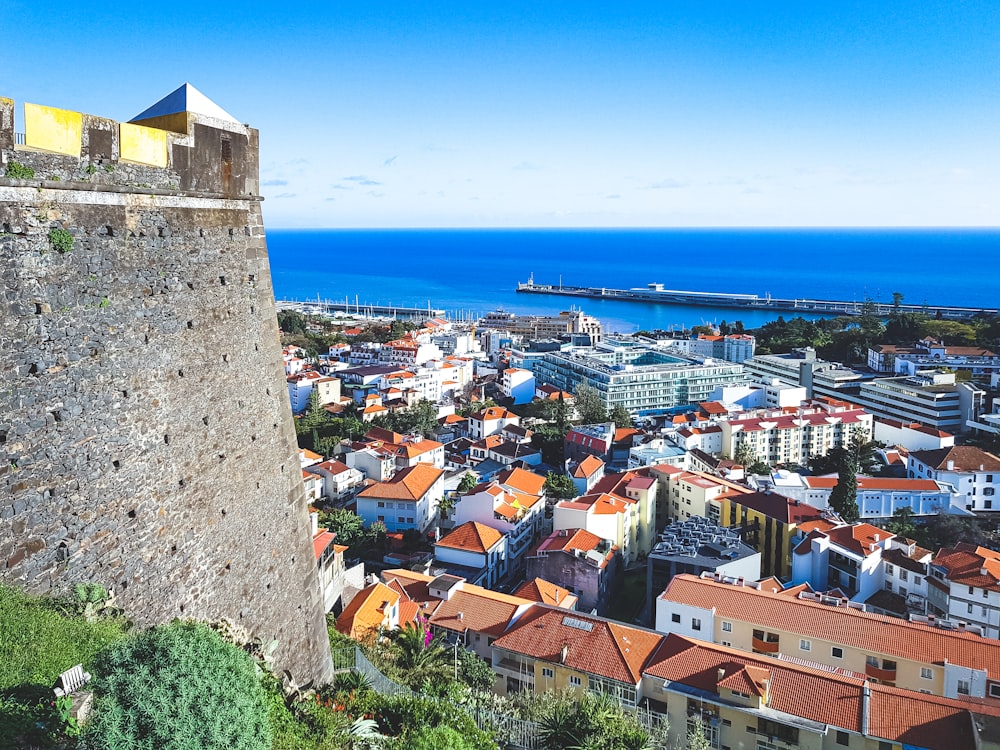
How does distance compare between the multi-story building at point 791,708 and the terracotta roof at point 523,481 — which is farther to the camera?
the terracotta roof at point 523,481

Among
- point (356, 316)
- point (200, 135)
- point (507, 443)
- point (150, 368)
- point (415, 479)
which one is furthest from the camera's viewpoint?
point (356, 316)

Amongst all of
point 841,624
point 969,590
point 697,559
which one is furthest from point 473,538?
point 969,590

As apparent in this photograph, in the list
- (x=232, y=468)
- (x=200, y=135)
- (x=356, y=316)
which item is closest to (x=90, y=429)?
(x=232, y=468)

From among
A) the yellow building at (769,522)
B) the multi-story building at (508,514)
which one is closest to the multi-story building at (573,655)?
the multi-story building at (508,514)

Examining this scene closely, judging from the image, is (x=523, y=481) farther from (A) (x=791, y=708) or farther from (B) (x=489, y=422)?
(A) (x=791, y=708)

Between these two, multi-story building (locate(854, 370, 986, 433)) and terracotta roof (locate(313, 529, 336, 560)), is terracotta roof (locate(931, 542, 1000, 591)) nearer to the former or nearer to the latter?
terracotta roof (locate(313, 529, 336, 560))

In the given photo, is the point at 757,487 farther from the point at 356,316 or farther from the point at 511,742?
the point at 356,316

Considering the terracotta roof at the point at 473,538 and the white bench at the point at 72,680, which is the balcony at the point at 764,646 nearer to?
the terracotta roof at the point at 473,538
